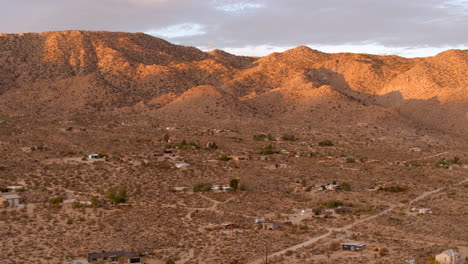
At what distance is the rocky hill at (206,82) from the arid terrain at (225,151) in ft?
1.33

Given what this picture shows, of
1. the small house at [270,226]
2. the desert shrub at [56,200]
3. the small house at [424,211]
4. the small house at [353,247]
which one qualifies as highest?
the desert shrub at [56,200]

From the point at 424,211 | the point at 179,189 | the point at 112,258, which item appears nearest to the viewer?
the point at 112,258

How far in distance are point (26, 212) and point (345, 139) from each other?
56049mm

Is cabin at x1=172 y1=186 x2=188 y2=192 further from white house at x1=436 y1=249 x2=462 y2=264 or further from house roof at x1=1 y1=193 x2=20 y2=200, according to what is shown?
white house at x1=436 y1=249 x2=462 y2=264

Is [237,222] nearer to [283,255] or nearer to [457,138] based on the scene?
[283,255]

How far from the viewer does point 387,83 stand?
4852 inches

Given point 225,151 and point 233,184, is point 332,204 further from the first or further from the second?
point 225,151

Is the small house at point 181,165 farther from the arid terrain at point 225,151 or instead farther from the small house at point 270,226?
the small house at point 270,226

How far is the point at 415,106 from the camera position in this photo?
110 meters

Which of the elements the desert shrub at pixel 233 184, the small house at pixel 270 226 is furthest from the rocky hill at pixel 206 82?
the small house at pixel 270 226

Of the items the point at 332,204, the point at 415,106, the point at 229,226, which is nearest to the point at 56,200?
the point at 229,226

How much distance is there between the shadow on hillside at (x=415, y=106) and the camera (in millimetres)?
101438

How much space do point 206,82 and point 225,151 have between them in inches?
2047

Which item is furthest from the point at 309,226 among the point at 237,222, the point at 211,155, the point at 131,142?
the point at 131,142
